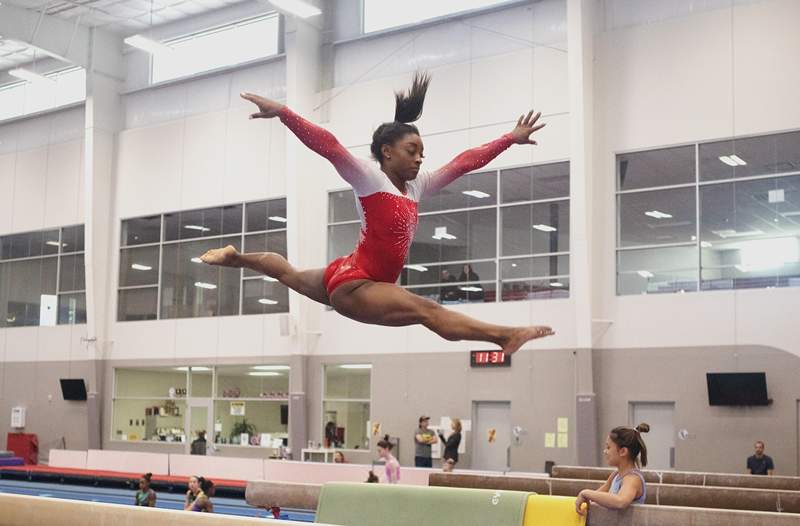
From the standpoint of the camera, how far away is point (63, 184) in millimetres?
29391

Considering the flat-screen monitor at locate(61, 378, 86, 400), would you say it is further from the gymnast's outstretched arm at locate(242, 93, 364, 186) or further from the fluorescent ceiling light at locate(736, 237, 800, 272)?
the gymnast's outstretched arm at locate(242, 93, 364, 186)

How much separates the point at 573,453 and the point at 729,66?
8.04m

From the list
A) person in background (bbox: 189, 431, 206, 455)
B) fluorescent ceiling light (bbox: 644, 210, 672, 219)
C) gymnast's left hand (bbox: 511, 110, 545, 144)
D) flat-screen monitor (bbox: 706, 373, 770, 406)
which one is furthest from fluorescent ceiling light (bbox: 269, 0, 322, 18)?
gymnast's left hand (bbox: 511, 110, 545, 144)

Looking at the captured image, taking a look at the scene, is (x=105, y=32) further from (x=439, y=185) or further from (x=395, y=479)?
(x=439, y=185)

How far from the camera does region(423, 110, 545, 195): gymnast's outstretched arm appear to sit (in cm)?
596

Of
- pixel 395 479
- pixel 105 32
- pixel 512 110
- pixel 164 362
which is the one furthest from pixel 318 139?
pixel 105 32

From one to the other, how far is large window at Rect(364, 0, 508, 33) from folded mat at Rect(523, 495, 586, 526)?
53.1ft

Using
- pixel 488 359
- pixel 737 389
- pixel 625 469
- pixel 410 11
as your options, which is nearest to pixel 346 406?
pixel 488 359

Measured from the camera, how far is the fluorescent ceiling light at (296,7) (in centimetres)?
2152

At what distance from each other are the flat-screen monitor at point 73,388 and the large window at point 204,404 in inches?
42.7

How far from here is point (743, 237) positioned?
1847 cm

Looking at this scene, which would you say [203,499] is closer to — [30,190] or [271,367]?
[271,367]

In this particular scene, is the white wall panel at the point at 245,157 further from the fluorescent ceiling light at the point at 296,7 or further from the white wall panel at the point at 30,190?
the white wall panel at the point at 30,190

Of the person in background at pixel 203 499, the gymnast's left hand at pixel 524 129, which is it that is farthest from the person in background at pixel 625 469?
the person in background at pixel 203 499
